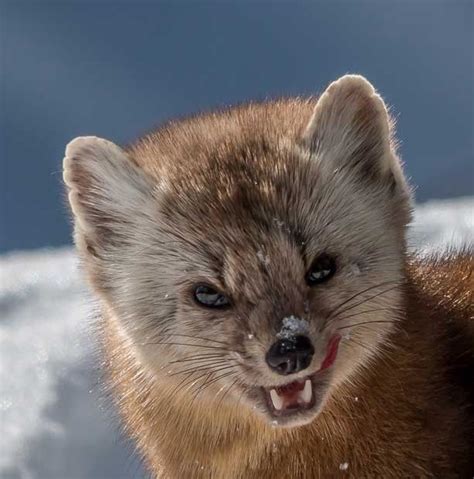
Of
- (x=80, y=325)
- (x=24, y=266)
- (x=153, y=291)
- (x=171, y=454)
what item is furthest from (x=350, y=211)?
(x=24, y=266)

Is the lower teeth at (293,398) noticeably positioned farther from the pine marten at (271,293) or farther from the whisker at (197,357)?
the whisker at (197,357)

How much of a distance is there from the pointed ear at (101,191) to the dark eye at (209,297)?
0.27 meters

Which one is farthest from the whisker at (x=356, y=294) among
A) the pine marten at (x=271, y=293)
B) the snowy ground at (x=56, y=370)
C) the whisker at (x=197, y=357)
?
the snowy ground at (x=56, y=370)

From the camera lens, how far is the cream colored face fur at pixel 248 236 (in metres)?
2.29

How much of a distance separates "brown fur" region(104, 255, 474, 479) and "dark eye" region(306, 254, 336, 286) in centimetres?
29

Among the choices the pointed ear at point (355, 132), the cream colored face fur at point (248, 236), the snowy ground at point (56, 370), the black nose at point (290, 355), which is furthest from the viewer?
the snowy ground at point (56, 370)

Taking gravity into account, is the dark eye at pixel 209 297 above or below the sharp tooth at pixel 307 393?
above

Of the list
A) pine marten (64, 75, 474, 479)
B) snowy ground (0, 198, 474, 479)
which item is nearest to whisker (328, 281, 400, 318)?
pine marten (64, 75, 474, 479)

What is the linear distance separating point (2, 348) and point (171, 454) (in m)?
1.78

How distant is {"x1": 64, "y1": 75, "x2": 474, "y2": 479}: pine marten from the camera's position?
233cm

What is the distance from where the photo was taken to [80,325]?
4.27 meters

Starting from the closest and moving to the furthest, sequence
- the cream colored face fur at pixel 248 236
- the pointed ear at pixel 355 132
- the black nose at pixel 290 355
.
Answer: the black nose at pixel 290 355
the cream colored face fur at pixel 248 236
the pointed ear at pixel 355 132

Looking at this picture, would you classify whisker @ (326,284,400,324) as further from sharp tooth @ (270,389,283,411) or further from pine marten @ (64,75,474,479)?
sharp tooth @ (270,389,283,411)

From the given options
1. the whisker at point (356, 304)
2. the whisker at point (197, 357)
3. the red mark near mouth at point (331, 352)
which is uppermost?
the whisker at point (356, 304)
